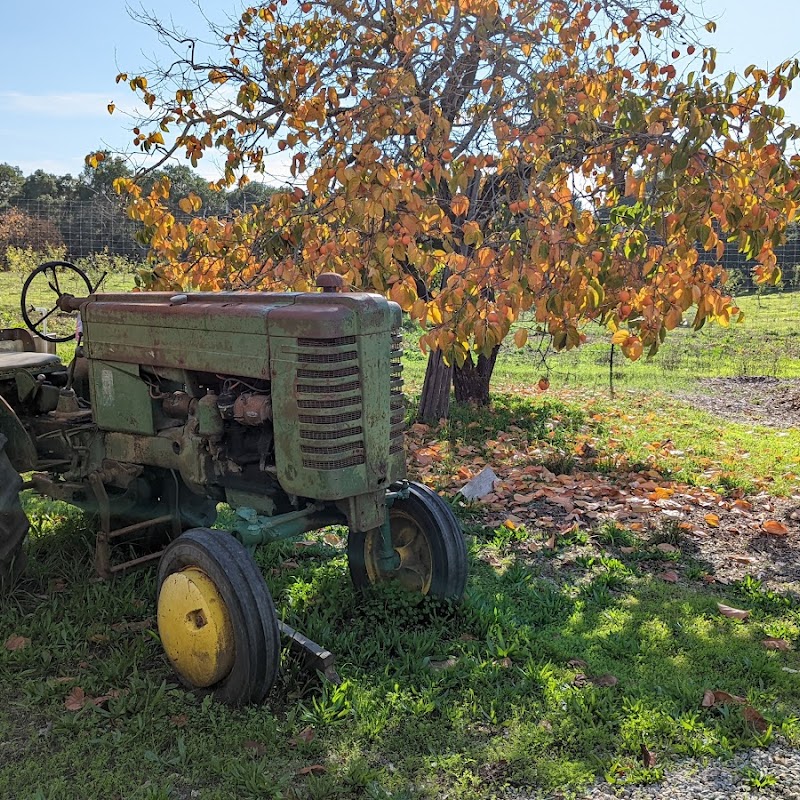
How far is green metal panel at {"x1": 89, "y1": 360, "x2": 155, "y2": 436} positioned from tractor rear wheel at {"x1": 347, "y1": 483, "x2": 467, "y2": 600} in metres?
1.20

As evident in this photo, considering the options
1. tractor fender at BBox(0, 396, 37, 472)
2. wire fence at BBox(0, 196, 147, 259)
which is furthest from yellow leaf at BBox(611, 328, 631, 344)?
wire fence at BBox(0, 196, 147, 259)

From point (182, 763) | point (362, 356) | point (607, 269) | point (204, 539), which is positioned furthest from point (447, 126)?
point (182, 763)

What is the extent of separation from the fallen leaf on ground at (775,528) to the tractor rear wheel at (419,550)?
2.54 m

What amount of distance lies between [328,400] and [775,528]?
11.9 ft

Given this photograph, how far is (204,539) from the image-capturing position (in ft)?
10.5

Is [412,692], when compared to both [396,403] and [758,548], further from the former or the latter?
[758,548]

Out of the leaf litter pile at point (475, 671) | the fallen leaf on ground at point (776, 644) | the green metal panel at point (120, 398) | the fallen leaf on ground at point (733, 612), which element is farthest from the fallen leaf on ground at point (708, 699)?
the green metal panel at point (120, 398)

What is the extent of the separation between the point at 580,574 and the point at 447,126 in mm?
3024

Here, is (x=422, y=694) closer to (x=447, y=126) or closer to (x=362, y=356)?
(x=362, y=356)

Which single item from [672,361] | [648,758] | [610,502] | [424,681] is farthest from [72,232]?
[648,758]

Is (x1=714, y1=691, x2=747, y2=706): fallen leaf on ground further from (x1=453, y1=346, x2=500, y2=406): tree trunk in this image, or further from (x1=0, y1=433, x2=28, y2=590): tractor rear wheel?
(x1=453, y1=346, x2=500, y2=406): tree trunk

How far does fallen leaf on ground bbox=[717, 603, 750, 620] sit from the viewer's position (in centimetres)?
405

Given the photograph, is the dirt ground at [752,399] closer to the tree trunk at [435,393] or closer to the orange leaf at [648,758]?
the tree trunk at [435,393]

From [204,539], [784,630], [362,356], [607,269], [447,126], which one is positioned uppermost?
[447,126]
